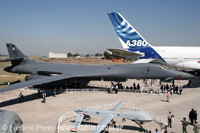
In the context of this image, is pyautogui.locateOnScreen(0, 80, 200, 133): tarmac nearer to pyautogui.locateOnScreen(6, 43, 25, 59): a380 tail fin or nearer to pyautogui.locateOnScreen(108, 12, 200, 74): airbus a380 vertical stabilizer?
pyautogui.locateOnScreen(6, 43, 25, 59): a380 tail fin

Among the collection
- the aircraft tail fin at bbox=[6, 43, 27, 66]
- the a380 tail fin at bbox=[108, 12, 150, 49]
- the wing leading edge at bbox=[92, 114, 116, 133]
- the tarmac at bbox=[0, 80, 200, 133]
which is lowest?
the tarmac at bbox=[0, 80, 200, 133]

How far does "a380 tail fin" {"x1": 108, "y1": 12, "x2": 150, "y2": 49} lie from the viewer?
108ft

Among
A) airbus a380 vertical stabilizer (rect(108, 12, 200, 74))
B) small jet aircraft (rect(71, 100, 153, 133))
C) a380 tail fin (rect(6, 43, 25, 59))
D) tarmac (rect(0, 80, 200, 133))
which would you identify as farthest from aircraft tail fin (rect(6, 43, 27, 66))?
small jet aircraft (rect(71, 100, 153, 133))

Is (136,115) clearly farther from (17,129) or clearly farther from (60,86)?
(60,86)

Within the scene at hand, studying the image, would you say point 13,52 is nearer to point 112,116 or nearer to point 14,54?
point 14,54

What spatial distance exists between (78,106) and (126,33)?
22.7 meters

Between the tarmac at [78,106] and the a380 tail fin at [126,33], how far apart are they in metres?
15.9

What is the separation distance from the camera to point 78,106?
48.9 ft

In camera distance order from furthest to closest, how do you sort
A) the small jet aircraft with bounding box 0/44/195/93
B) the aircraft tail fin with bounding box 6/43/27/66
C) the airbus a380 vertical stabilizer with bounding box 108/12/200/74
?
the airbus a380 vertical stabilizer with bounding box 108/12/200/74 < the aircraft tail fin with bounding box 6/43/27/66 < the small jet aircraft with bounding box 0/44/195/93

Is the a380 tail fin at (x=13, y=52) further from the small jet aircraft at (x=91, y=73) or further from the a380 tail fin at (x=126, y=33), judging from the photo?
the a380 tail fin at (x=126, y=33)

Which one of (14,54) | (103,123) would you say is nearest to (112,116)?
(103,123)

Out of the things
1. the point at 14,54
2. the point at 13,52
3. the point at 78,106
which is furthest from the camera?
the point at 14,54

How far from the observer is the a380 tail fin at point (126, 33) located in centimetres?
3300

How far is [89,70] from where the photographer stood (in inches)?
851
